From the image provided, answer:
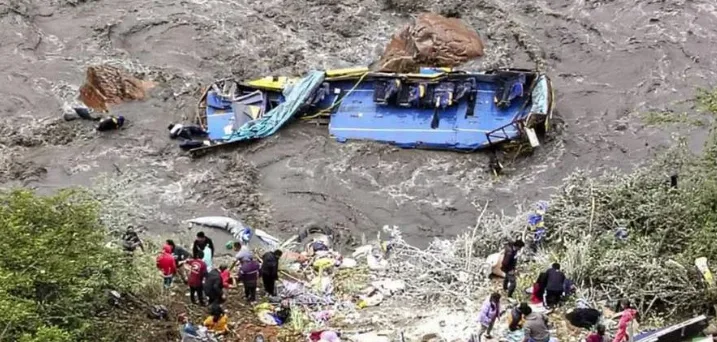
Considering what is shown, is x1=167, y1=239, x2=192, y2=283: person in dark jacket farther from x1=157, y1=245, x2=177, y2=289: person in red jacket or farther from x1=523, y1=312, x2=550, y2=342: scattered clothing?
x1=523, y1=312, x2=550, y2=342: scattered clothing

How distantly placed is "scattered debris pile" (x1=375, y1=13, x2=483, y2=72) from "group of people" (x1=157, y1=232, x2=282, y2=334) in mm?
9646

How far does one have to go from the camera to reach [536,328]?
12.4 m

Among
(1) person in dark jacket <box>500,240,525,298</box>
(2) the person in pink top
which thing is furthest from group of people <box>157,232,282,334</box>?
(2) the person in pink top

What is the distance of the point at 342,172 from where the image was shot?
21.3 meters

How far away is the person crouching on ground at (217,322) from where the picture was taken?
13.5 meters

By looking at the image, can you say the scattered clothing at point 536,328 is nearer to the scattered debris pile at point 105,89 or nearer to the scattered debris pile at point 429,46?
the scattered debris pile at point 429,46

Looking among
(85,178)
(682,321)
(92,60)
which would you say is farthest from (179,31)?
(682,321)

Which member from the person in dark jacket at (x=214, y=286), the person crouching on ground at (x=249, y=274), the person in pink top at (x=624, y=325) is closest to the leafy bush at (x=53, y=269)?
the person in dark jacket at (x=214, y=286)

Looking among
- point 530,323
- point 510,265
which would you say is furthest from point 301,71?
point 530,323

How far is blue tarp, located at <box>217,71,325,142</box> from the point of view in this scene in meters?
21.7

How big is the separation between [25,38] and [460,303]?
17.3 m

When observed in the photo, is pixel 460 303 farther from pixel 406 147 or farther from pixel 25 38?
pixel 25 38

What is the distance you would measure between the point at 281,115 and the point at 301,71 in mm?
3386

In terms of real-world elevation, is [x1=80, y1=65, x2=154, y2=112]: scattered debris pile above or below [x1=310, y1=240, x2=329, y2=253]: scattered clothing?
above
